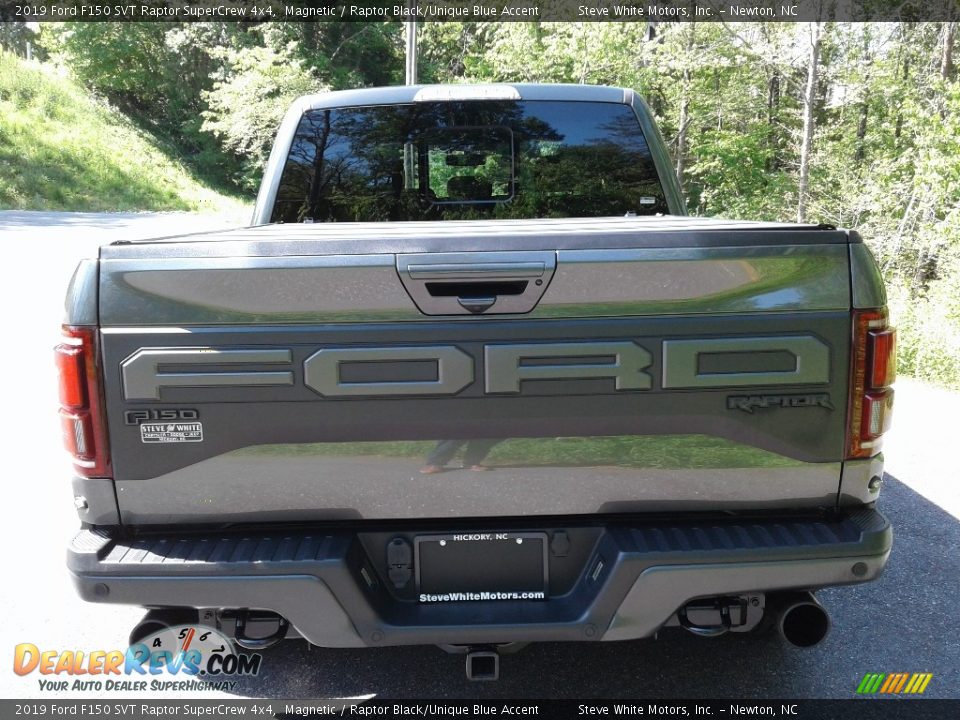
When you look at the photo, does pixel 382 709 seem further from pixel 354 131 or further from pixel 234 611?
pixel 354 131

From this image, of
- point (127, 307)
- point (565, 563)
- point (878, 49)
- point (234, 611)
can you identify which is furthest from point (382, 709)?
point (878, 49)

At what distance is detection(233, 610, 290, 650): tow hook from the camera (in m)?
2.52

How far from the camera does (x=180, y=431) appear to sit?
2.29 m

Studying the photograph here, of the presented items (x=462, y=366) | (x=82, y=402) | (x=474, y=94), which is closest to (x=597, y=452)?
(x=462, y=366)

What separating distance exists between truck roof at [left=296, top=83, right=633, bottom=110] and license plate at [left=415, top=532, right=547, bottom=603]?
8.05 feet

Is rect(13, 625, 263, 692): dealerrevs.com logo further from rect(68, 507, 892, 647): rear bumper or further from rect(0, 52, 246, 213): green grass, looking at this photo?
rect(0, 52, 246, 213): green grass

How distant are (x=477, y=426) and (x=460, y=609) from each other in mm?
566

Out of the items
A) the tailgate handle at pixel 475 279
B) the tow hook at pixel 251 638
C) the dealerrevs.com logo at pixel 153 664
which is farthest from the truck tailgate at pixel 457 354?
the dealerrevs.com logo at pixel 153 664

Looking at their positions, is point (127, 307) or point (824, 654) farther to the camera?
point (824, 654)

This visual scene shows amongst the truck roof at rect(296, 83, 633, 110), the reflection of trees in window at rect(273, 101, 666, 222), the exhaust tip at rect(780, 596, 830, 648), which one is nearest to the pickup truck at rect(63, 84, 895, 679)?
the exhaust tip at rect(780, 596, 830, 648)

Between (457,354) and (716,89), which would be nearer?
(457,354)

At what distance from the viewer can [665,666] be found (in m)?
3.24

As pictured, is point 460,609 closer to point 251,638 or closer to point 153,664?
point 251,638

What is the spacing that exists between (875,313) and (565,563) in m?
1.15
